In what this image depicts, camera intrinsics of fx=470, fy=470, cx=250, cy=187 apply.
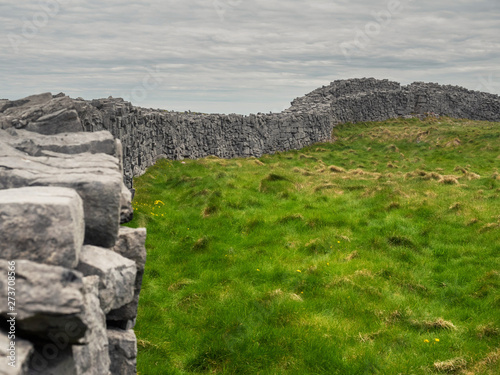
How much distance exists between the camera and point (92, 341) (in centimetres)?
376

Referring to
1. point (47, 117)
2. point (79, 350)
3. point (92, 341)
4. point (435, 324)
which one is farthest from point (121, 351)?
point (435, 324)

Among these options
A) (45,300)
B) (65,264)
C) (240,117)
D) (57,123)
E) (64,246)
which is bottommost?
(45,300)

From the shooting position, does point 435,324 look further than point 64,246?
Yes

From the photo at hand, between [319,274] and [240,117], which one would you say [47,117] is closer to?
[319,274]

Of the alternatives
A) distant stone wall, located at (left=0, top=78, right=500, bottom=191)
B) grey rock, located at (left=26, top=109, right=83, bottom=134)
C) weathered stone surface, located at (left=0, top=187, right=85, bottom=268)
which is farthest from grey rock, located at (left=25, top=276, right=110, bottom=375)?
distant stone wall, located at (left=0, top=78, right=500, bottom=191)

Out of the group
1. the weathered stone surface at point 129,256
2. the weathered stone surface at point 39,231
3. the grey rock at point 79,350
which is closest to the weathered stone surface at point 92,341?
the grey rock at point 79,350

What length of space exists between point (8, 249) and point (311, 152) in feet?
93.7

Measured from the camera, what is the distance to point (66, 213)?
3.53 meters

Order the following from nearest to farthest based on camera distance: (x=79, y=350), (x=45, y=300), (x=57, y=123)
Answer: (x=45, y=300), (x=79, y=350), (x=57, y=123)

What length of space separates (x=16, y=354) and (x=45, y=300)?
0.36 meters

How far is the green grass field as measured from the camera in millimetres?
7305

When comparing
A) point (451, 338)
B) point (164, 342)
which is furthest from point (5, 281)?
point (451, 338)

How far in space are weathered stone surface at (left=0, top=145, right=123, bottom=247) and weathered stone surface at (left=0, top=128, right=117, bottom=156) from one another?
2.91 ft

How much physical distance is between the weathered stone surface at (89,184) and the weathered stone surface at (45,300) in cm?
124
